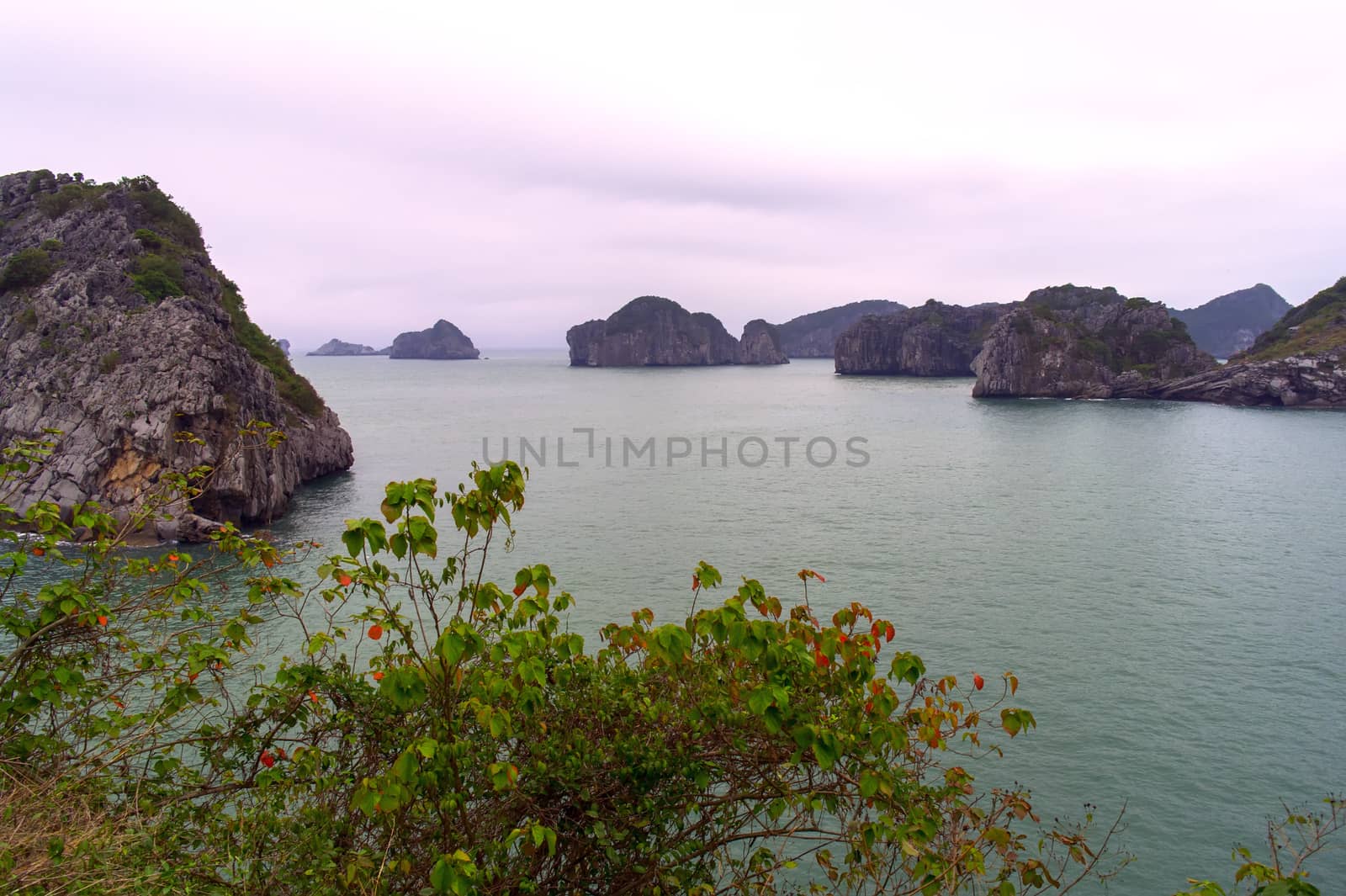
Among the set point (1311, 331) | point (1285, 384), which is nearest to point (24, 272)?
point (1285, 384)

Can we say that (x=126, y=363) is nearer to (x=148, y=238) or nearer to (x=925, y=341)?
(x=148, y=238)

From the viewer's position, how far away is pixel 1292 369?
93.9 m

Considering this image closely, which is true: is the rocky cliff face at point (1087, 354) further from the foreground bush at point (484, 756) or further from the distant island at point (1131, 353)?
the foreground bush at point (484, 756)

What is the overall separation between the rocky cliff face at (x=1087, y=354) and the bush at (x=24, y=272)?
377 ft

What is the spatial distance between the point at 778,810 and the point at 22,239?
5663cm

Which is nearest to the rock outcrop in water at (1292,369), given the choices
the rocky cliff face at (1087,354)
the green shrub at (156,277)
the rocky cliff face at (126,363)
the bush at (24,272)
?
the rocky cliff face at (1087,354)

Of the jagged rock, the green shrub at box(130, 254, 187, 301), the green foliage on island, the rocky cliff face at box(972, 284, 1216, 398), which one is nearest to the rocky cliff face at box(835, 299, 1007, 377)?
the rocky cliff face at box(972, 284, 1216, 398)

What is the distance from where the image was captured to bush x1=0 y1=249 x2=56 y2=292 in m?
40.8

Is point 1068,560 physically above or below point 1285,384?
below

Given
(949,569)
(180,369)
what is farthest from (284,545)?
(949,569)

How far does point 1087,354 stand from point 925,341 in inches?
2650

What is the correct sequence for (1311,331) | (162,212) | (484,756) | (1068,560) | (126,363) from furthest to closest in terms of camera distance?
(1311,331) → (162,212) → (126,363) → (1068,560) → (484,756)

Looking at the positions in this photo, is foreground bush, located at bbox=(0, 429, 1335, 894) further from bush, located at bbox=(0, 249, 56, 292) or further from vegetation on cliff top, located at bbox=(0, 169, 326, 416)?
bush, located at bbox=(0, 249, 56, 292)

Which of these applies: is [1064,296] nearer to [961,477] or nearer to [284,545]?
[961,477]
